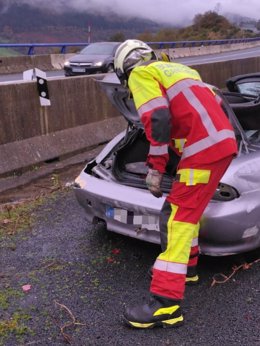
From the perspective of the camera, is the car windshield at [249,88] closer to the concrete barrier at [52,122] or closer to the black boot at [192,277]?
the concrete barrier at [52,122]

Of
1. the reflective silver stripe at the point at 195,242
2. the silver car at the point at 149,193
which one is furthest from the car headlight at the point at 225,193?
the reflective silver stripe at the point at 195,242

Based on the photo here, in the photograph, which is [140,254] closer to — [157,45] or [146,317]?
[146,317]

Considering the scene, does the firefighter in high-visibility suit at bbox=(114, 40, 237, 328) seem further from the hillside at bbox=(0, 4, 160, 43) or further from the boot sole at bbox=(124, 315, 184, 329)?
the hillside at bbox=(0, 4, 160, 43)

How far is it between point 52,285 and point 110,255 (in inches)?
24.4

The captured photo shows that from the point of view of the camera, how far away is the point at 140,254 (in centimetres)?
405

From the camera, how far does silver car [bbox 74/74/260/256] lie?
339 cm

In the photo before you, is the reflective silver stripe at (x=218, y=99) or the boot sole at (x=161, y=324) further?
the reflective silver stripe at (x=218, y=99)

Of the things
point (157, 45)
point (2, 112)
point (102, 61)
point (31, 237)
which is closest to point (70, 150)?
point (2, 112)

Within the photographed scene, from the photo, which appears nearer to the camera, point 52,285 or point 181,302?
point 181,302

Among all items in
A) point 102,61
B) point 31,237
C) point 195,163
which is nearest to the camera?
point 195,163

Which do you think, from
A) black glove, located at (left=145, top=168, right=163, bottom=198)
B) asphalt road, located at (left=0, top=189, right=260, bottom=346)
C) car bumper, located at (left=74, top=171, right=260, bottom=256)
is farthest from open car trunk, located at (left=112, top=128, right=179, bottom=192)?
black glove, located at (left=145, top=168, right=163, bottom=198)

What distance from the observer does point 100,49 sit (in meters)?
19.1

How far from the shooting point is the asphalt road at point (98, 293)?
9.72ft

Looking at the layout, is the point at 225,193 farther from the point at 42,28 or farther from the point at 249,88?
the point at 42,28
